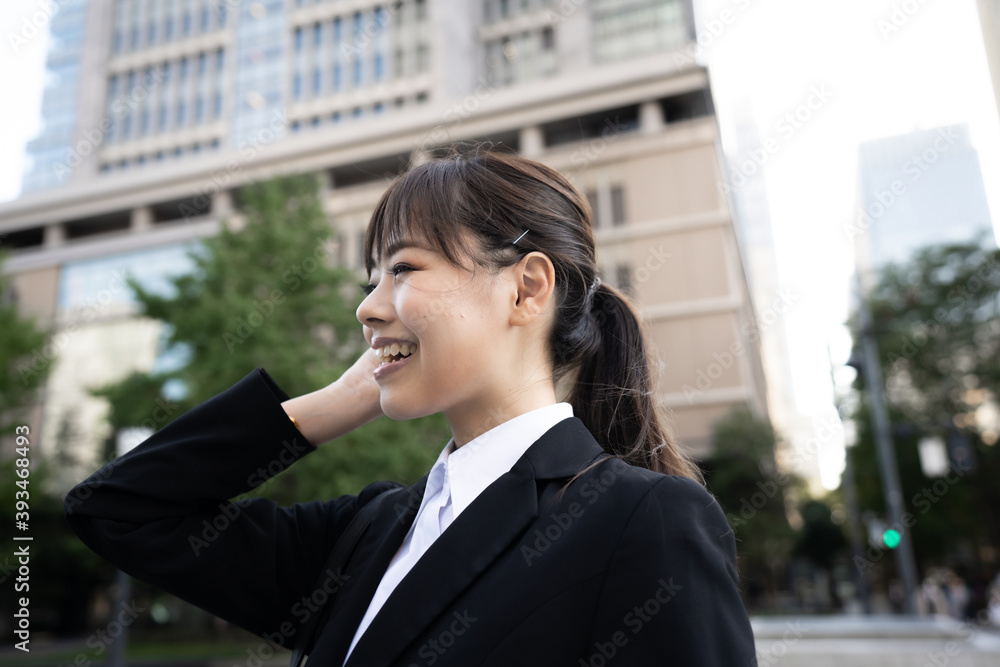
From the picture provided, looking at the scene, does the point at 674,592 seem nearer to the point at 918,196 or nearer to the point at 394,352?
the point at 394,352

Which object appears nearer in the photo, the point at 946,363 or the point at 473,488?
the point at 473,488

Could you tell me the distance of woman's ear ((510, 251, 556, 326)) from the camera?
136cm

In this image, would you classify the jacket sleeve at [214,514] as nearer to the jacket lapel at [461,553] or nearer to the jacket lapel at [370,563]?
the jacket lapel at [370,563]

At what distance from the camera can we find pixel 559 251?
1.44 meters

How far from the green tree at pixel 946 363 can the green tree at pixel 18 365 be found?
21984mm

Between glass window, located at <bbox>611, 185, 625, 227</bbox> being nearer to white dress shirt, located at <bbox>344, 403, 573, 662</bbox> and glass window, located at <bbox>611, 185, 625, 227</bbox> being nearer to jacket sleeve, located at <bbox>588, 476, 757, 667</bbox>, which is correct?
white dress shirt, located at <bbox>344, 403, 573, 662</bbox>

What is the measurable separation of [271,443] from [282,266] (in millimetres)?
11960

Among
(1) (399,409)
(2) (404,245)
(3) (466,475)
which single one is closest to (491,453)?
(3) (466,475)

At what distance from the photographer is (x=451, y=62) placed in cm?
3912

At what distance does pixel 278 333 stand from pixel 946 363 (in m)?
20.5

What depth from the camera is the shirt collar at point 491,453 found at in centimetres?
A: 127

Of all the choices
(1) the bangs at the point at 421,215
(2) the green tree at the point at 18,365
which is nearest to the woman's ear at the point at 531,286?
(1) the bangs at the point at 421,215

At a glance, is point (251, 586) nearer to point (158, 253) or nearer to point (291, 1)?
point (158, 253)

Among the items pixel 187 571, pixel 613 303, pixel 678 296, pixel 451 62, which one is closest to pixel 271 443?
pixel 187 571
